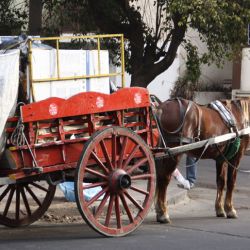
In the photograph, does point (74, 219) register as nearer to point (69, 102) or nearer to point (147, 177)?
point (147, 177)

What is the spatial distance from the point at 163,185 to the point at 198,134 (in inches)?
33.1

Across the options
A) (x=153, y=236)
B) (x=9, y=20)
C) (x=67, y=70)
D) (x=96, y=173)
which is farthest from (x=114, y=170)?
(x=9, y=20)

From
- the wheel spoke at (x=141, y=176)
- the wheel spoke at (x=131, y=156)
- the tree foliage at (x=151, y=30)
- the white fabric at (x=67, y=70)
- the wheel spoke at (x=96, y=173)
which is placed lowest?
the wheel spoke at (x=141, y=176)

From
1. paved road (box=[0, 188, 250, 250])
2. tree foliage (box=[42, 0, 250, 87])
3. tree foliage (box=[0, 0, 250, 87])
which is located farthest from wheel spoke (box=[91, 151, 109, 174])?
tree foliage (box=[42, 0, 250, 87])

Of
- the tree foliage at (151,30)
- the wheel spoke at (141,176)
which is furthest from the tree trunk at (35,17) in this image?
the wheel spoke at (141,176)

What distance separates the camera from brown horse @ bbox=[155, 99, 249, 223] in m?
8.58

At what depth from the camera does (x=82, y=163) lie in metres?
6.84

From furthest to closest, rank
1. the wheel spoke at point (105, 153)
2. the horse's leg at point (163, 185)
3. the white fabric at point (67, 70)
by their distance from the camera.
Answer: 1. the horse's leg at point (163, 185)
2. the wheel spoke at point (105, 153)
3. the white fabric at point (67, 70)

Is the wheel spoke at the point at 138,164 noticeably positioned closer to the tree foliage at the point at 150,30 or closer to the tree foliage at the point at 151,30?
the tree foliage at the point at 150,30

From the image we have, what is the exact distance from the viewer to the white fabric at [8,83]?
664 centimetres

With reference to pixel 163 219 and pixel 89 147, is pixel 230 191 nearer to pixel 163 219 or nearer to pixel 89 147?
pixel 163 219

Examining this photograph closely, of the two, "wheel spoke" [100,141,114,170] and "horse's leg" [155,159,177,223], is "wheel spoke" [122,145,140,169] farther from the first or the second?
"horse's leg" [155,159,177,223]

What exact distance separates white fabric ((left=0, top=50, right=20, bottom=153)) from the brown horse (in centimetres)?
242

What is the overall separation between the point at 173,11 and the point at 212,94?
14987 mm
